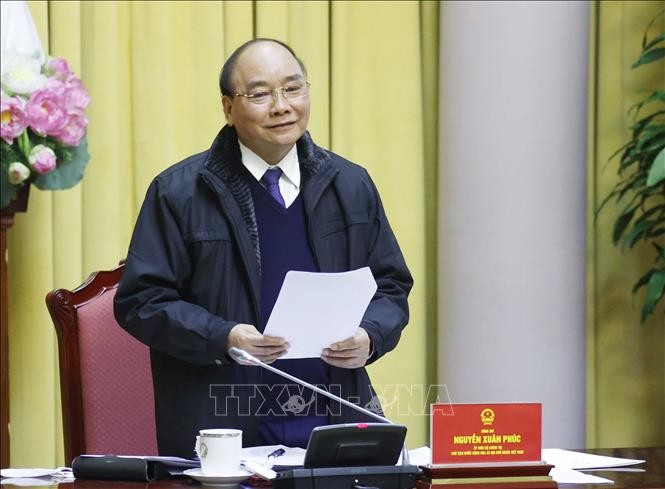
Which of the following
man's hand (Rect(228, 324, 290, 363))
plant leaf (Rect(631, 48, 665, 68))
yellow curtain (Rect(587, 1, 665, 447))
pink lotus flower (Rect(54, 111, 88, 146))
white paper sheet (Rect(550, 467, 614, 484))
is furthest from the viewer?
yellow curtain (Rect(587, 1, 665, 447))

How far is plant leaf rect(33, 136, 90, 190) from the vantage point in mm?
3217

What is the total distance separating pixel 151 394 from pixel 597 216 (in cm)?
167

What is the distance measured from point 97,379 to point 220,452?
31.5 inches

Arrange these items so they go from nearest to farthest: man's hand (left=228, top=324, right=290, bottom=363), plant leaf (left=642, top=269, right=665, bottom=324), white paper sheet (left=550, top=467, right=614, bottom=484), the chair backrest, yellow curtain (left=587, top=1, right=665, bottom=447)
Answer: white paper sheet (left=550, top=467, right=614, bottom=484) < man's hand (left=228, top=324, right=290, bottom=363) < the chair backrest < plant leaf (left=642, top=269, right=665, bottom=324) < yellow curtain (left=587, top=1, right=665, bottom=447)

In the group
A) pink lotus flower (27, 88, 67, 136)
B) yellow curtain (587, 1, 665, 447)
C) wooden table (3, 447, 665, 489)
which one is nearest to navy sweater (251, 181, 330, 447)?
wooden table (3, 447, 665, 489)

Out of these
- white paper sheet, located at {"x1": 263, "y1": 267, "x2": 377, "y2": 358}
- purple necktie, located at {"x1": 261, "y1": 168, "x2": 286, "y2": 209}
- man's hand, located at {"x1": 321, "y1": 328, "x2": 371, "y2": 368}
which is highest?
purple necktie, located at {"x1": 261, "y1": 168, "x2": 286, "y2": 209}

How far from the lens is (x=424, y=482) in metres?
1.87

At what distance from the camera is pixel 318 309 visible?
201cm

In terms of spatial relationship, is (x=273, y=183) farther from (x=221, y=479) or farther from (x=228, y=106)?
(x=221, y=479)

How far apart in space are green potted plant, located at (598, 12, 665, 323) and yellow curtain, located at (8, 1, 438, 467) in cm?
67

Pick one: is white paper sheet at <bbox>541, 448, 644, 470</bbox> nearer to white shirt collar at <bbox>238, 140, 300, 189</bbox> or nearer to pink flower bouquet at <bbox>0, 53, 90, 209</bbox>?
white shirt collar at <bbox>238, 140, 300, 189</bbox>

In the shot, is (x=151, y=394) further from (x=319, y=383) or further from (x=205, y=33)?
(x=205, y=33)

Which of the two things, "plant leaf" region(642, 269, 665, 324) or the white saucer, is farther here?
"plant leaf" region(642, 269, 665, 324)

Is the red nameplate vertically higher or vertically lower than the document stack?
higher
